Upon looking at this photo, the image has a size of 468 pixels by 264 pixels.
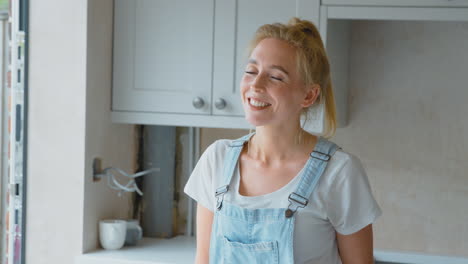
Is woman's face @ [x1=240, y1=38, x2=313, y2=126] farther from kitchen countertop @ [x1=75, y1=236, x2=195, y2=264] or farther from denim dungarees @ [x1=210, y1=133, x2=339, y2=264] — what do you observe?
kitchen countertop @ [x1=75, y1=236, x2=195, y2=264]

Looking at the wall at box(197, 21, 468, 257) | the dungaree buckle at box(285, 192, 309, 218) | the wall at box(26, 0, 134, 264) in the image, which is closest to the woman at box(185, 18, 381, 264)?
the dungaree buckle at box(285, 192, 309, 218)

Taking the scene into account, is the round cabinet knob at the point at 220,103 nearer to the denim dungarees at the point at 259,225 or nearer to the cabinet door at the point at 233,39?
the cabinet door at the point at 233,39

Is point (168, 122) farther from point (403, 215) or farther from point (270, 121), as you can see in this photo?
point (270, 121)

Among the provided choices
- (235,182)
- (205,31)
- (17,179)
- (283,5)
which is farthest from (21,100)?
(235,182)

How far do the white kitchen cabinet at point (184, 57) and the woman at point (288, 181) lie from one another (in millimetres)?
889

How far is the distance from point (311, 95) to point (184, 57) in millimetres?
1085

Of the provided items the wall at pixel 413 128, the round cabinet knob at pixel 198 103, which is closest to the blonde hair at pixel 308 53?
the round cabinet knob at pixel 198 103

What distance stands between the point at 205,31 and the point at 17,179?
0.86 meters

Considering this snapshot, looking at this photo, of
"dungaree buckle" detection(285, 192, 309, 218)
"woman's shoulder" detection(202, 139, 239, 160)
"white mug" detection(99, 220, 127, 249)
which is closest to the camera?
"dungaree buckle" detection(285, 192, 309, 218)

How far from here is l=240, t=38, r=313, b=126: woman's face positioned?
57.9 inches

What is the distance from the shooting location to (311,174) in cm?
146

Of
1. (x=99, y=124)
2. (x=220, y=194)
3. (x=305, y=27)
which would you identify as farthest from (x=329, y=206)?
(x=99, y=124)

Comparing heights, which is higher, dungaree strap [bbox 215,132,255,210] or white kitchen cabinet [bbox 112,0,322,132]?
white kitchen cabinet [bbox 112,0,322,132]

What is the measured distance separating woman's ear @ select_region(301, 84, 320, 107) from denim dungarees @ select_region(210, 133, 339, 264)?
0.28 feet
